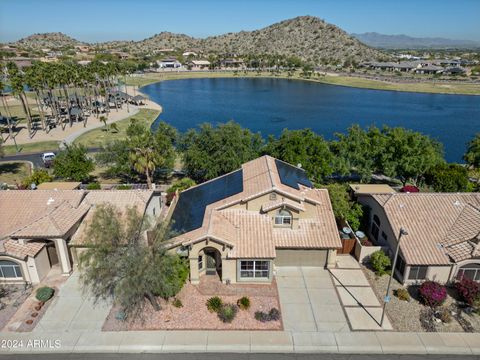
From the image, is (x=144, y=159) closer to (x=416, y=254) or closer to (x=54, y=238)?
(x=54, y=238)

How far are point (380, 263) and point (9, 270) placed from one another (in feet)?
97.3

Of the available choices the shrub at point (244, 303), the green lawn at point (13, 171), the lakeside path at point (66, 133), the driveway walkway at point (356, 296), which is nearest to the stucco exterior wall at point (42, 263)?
the shrub at point (244, 303)

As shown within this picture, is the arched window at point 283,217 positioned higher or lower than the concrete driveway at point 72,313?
higher

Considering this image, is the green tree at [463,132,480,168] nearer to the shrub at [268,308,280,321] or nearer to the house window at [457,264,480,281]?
the house window at [457,264,480,281]

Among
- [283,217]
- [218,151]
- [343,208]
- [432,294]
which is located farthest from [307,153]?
[432,294]

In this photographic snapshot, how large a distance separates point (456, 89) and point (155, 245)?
170131mm

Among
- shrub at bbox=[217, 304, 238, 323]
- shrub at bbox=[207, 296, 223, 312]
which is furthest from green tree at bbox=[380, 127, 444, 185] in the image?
shrub at bbox=[207, 296, 223, 312]

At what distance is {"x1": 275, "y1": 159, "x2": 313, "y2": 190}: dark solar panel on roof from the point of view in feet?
105

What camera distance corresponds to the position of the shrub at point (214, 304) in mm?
24641

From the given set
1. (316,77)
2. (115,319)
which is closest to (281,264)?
(115,319)

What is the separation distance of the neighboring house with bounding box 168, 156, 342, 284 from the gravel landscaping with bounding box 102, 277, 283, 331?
87cm

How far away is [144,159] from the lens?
1622 inches

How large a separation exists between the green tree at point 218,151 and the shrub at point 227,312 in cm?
2136

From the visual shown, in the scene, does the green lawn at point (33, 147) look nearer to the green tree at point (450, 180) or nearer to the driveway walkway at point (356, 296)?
the driveway walkway at point (356, 296)
